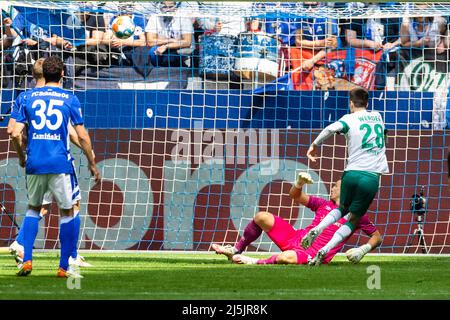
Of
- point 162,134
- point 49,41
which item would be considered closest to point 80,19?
point 49,41

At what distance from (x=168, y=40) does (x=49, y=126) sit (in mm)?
8006

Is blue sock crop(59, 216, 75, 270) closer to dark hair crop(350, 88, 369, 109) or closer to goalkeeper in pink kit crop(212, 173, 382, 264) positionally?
goalkeeper in pink kit crop(212, 173, 382, 264)

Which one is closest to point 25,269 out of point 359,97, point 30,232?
point 30,232

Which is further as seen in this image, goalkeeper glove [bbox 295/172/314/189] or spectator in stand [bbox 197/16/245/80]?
spectator in stand [bbox 197/16/245/80]

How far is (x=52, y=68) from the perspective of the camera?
981 centimetres

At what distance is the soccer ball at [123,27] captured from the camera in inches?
647

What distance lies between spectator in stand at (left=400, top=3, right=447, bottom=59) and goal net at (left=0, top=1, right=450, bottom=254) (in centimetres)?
5

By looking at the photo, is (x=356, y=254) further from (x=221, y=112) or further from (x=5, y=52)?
(x=5, y=52)

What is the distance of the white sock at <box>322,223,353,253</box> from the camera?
11.6 meters

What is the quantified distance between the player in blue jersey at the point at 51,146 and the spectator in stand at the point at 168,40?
7787mm

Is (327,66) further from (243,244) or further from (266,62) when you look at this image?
(243,244)

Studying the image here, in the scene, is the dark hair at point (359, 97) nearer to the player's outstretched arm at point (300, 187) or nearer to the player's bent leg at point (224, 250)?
the player's outstretched arm at point (300, 187)

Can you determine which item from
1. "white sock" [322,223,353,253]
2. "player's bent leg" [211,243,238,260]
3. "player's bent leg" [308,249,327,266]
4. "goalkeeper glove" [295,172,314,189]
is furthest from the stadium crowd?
"player's bent leg" [308,249,327,266]

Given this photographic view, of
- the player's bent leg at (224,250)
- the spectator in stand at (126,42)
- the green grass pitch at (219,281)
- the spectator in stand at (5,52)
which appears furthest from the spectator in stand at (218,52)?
the player's bent leg at (224,250)
